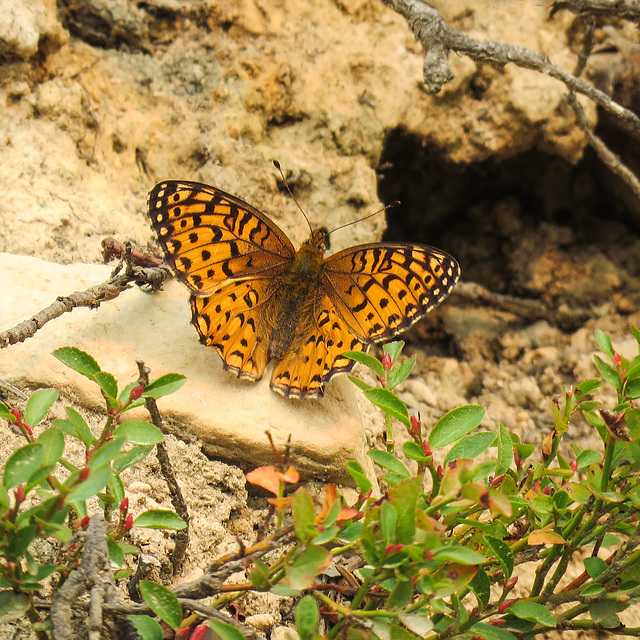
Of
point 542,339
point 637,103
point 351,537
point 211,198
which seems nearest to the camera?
point 351,537

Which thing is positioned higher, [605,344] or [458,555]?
[605,344]

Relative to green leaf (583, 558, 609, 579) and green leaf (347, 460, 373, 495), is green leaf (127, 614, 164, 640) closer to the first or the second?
green leaf (347, 460, 373, 495)

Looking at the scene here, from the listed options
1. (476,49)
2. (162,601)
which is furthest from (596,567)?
(476,49)

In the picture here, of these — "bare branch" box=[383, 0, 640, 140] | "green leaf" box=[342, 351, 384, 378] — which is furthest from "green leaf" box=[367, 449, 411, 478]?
"bare branch" box=[383, 0, 640, 140]

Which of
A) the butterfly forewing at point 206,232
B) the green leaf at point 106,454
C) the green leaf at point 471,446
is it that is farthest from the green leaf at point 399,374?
the green leaf at point 106,454

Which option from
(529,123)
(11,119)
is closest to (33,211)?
(11,119)

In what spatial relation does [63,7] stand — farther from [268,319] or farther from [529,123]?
[529,123]

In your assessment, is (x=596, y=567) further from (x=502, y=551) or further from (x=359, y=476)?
(x=359, y=476)
